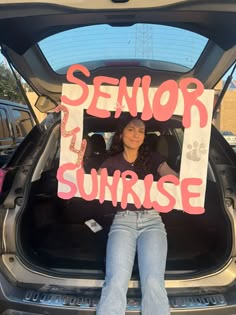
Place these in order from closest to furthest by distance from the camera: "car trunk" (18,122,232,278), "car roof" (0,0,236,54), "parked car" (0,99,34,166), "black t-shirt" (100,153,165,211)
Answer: "car roof" (0,0,236,54) < "car trunk" (18,122,232,278) < "black t-shirt" (100,153,165,211) < "parked car" (0,99,34,166)

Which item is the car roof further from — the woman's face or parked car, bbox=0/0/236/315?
the woman's face

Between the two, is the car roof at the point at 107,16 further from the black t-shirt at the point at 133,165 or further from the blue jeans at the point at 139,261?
the blue jeans at the point at 139,261

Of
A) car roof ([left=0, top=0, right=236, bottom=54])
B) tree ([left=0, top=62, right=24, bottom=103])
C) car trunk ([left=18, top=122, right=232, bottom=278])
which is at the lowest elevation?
car trunk ([left=18, top=122, right=232, bottom=278])

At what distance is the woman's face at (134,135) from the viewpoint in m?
3.22

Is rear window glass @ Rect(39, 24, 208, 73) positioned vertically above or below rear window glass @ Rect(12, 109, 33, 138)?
above

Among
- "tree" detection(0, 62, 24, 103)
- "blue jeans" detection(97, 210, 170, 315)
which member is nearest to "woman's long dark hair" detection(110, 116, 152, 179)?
"blue jeans" detection(97, 210, 170, 315)

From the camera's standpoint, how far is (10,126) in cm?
801

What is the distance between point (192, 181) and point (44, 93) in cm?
135

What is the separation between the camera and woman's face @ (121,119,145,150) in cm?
322

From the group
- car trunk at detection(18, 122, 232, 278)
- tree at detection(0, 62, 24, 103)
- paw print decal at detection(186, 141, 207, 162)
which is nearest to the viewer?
paw print decal at detection(186, 141, 207, 162)

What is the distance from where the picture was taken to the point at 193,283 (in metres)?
2.71

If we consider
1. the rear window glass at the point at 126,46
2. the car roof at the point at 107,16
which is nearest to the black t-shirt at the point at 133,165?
the rear window glass at the point at 126,46

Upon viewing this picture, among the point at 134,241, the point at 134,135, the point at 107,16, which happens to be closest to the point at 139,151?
the point at 134,135

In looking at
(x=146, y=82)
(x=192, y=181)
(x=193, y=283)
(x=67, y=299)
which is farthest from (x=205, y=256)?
(x=146, y=82)
